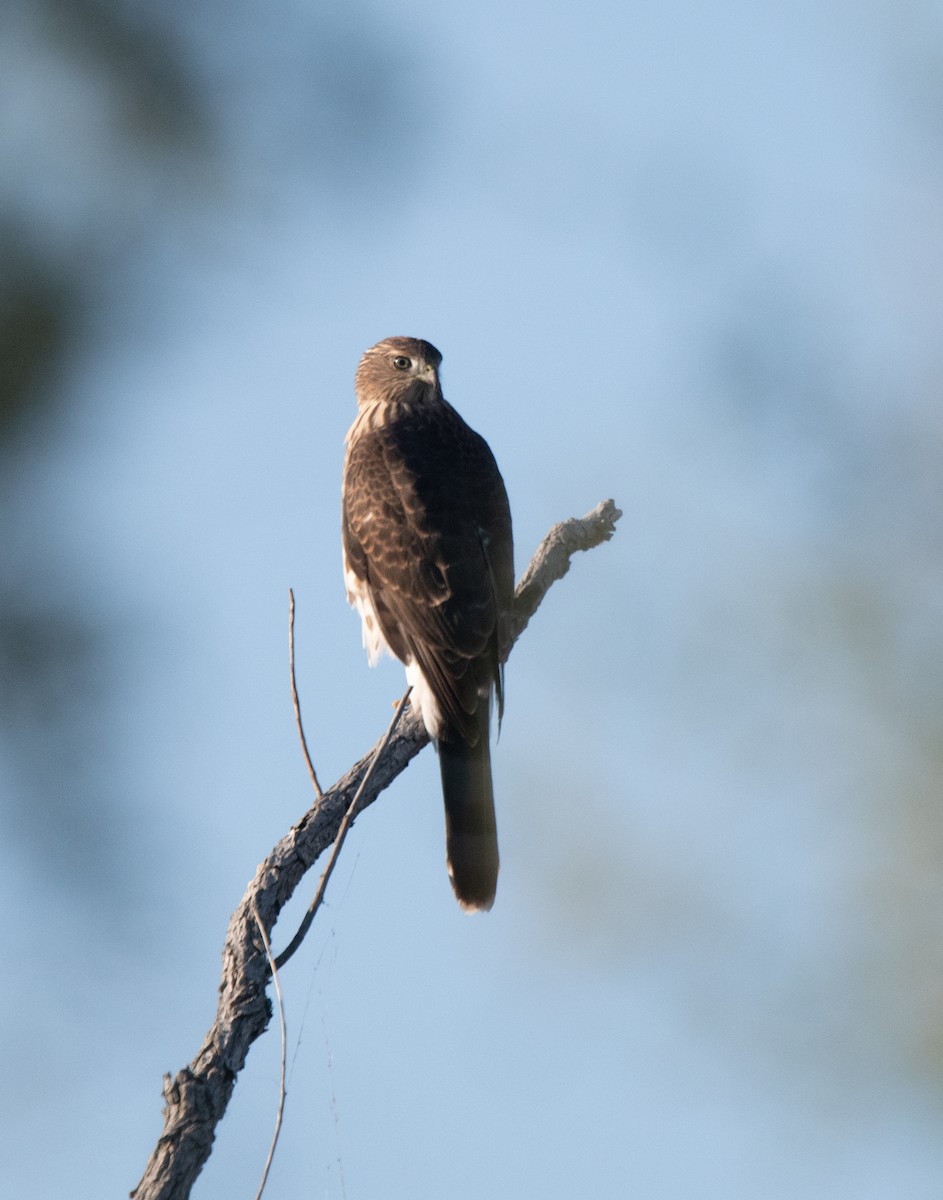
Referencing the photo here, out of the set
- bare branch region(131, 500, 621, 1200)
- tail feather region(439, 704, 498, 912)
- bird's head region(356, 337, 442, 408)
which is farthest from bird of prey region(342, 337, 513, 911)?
bare branch region(131, 500, 621, 1200)

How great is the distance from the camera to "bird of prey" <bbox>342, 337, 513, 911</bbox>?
180 inches

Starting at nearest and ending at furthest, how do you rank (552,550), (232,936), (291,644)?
(232,936), (291,644), (552,550)

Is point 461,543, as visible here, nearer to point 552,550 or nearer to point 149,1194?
point 552,550

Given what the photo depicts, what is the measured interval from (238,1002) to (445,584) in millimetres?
2065

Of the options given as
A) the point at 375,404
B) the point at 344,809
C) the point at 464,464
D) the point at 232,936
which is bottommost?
the point at 232,936

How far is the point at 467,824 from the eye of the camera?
4.59m

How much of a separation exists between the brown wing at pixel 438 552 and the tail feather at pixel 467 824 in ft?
0.24

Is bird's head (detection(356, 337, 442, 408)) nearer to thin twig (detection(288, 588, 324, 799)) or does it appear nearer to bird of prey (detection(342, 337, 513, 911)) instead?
bird of prey (detection(342, 337, 513, 911))

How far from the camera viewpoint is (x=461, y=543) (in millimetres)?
4816

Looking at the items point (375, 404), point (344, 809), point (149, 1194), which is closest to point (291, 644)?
point (344, 809)

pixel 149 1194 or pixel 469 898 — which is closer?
pixel 149 1194

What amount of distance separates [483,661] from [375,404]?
160cm

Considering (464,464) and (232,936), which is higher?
(464,464)

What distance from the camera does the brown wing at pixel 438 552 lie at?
182 inches
